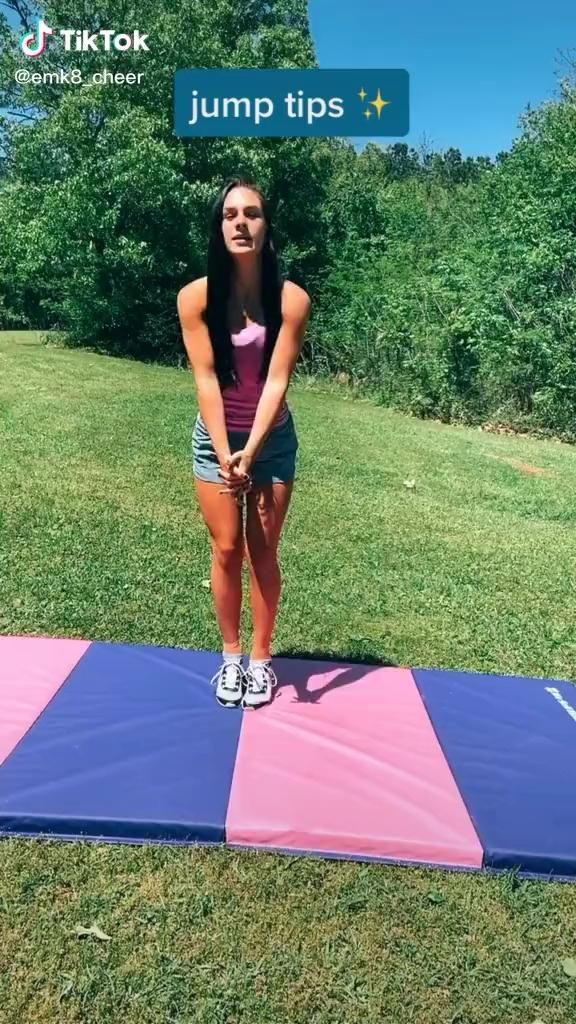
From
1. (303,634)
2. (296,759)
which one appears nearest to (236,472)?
(296,759)

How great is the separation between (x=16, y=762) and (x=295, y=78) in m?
16.6

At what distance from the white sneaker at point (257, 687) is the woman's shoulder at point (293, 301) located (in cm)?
133

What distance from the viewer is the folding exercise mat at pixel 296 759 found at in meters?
2.37

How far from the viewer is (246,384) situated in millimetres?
2877

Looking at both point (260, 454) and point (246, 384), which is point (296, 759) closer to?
point (260, 454)

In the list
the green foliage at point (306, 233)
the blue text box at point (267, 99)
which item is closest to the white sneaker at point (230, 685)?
the green foliage at point (306, 233)

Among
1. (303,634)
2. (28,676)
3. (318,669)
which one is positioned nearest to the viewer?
(28,676)

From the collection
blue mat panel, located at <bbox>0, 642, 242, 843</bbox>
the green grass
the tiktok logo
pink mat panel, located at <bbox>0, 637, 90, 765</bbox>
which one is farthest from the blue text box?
blue mat panel, located at <bbox>0, 642, 242, 843</bbox>

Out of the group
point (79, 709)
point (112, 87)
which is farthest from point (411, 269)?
→ point (79, 709)

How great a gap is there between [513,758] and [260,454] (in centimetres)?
137

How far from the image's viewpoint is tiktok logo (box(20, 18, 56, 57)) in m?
16.9

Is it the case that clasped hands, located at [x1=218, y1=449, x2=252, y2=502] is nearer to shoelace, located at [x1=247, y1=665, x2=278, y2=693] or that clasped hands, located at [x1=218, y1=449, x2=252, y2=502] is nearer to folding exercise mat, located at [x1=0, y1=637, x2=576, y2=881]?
shoelace, located at [x1=247, y1=665, x2=278, y2=693]

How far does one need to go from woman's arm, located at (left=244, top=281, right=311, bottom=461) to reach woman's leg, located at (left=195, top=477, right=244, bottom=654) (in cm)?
25

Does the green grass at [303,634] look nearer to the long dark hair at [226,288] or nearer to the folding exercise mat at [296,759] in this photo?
the folding exercise mat at [296,759]
